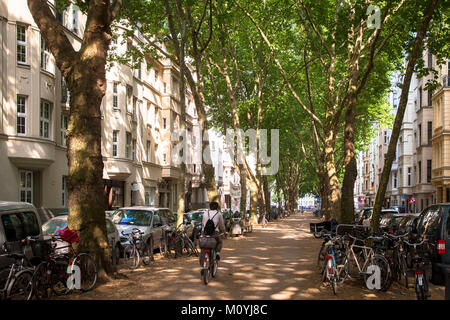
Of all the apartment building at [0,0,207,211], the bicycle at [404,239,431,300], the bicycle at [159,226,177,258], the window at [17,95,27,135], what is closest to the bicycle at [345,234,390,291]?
the bicycle at [404,239,431,300]

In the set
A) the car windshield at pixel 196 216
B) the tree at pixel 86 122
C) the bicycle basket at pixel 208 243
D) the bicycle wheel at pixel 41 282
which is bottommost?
the car windshield at pixel 196 216

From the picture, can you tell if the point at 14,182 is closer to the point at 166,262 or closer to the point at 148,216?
the point at 148,216

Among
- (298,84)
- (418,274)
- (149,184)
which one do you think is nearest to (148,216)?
(418,274)

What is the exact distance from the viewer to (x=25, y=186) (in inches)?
1021

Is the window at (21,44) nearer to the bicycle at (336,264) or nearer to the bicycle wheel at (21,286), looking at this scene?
the bicycle wheel at (21,286)

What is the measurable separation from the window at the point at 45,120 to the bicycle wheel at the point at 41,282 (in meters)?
17.9

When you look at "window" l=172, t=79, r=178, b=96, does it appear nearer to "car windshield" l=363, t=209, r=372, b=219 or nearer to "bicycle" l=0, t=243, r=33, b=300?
"car windshield" l=363, t=209, r=372, b=219

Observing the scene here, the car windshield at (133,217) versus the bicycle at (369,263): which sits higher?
the car windshield at (133,217)

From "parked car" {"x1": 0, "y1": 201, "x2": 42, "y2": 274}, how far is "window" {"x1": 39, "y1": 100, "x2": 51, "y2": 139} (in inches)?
621

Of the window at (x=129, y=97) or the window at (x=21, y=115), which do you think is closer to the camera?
the window at (x=21, y=115)

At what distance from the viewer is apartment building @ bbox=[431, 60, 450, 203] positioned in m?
43.8

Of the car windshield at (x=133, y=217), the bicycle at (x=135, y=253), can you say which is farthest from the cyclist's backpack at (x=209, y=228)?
the car windshield at (x=133, y=217)

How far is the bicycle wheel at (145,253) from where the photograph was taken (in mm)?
14508

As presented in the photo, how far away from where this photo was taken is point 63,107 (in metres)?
28.2
